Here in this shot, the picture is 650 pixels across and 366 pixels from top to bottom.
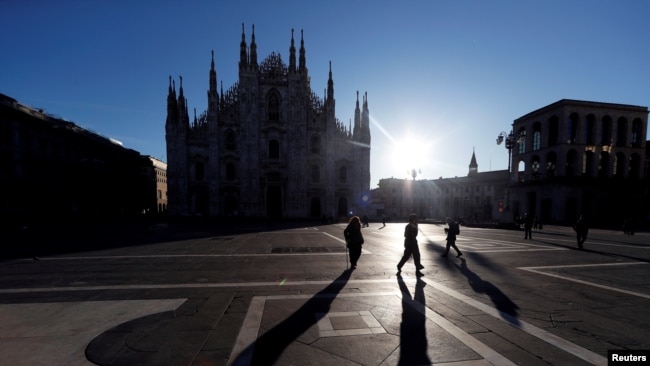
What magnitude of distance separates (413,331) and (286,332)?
1.95 m

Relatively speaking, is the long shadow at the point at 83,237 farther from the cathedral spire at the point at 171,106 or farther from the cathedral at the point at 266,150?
the cathedral spire at the point at 171,106

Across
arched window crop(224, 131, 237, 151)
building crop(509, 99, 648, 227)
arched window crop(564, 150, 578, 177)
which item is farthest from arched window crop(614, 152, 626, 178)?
arched window crop(224, 131, 237, 151)

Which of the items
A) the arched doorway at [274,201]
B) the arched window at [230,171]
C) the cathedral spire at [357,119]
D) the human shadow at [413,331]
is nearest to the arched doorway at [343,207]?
the arched doorway at [274,201]

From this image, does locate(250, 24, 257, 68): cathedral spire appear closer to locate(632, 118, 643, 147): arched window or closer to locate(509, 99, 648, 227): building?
locate(509, 99, 648, 227): building

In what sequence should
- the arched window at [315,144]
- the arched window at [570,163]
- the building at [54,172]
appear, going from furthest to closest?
the arched window at [315,144] → the arched window at [570,163] → the building at [54,172]

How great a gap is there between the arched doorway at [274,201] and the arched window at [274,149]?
15.0 ft

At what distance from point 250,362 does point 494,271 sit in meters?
7.58

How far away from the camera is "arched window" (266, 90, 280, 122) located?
37.9 m

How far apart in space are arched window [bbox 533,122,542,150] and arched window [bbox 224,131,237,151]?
46.2 metres

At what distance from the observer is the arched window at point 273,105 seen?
3794cm

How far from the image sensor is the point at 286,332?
12.8ft

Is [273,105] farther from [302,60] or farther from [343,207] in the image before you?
[343,207]

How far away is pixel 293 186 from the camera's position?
36.9m

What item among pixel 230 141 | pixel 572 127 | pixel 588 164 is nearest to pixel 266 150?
pixel 230 141
